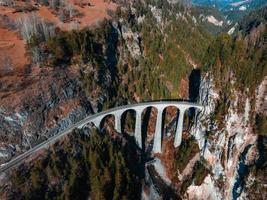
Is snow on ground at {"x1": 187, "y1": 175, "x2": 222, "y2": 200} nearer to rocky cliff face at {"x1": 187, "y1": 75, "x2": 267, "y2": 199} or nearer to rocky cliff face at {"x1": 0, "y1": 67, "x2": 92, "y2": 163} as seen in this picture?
rocky cliff face at {"x1": 187, "y1": 75, "x2": 267, "y2": 199}

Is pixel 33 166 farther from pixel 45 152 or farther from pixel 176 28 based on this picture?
pixel 176 28

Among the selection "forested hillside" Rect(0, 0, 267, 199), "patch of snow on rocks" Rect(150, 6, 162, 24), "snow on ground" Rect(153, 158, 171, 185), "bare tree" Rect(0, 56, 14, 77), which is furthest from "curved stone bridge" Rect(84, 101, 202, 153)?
"patch of snow on rocks" Rect(150, 6, 162, 24)

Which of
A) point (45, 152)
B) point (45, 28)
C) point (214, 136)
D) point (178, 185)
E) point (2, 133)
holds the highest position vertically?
point (45, 28)

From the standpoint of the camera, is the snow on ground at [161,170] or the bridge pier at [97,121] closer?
the bridge pier at [97,121]

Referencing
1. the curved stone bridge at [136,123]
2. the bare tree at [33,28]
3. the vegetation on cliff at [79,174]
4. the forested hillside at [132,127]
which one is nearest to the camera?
the vegetation on cliff at [79,174]

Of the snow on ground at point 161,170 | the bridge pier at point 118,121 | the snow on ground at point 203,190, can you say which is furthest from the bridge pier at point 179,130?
the bridge pier at point 118,121

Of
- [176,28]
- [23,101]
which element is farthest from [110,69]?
[176,28]

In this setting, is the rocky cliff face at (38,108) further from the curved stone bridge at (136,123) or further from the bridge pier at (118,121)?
the bridge pier at (118,121)

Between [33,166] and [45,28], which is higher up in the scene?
[45,28]
